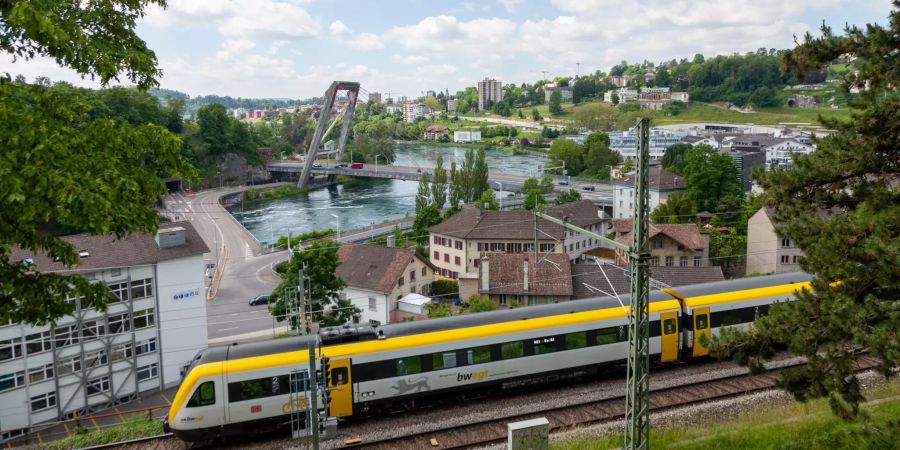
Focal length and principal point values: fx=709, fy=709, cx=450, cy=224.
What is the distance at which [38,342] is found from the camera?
17.5 meters

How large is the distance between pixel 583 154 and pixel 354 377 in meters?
63.7

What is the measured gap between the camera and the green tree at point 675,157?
A: 2510 inches

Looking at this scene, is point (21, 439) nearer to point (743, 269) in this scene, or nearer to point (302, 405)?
point (302, 405)

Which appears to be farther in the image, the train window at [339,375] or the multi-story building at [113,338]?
the multi-story building at [113,338]

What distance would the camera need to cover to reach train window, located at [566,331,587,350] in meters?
12.4

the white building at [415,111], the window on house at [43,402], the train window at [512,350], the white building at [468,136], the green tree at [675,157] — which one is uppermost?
the white building at [415,111]

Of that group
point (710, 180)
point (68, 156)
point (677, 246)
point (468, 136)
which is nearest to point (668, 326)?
point (68, 156)

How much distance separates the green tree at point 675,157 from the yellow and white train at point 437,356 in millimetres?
50947

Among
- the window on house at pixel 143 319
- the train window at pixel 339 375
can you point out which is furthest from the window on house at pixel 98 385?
the train window at pixel 339 375

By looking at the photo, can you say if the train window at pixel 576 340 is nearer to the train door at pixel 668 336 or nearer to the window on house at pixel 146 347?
the train door at pixel 668 336

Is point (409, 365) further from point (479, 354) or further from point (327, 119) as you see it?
point (327, 119)

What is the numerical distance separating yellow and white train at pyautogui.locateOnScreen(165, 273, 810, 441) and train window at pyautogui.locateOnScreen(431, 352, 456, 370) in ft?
0.05

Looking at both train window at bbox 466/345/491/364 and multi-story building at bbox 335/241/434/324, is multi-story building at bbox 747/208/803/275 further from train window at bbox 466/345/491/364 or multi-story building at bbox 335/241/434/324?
train window at bbox 466/345/491/364

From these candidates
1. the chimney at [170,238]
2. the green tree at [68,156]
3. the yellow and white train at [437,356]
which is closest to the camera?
the green tree at [68,156]
